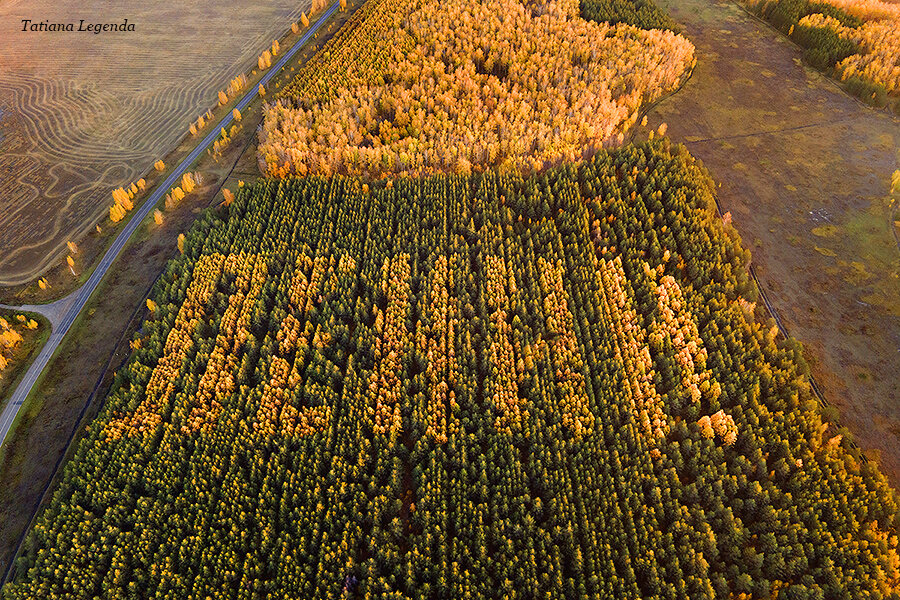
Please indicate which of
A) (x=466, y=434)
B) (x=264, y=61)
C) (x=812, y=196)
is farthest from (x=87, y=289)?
(x=812, y=196)

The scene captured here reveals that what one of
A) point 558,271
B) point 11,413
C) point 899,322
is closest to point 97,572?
point 11,413

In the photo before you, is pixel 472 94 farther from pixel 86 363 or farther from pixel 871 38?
pixel 871 38

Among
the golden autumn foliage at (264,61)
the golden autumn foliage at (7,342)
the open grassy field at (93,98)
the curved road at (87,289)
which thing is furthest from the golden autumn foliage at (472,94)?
the golden autumn foliage at (7,342)

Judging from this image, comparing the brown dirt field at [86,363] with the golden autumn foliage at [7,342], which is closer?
the brown dirt field at [86,363]

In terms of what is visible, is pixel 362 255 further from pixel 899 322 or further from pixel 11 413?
pixel 899 322

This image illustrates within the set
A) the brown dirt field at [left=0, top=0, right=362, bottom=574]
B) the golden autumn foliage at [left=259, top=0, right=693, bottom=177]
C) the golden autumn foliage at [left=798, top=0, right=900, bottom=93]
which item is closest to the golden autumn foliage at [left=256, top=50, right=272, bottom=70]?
the golden autumn foliage at [left=259, top=0, right=693, bottom=177]

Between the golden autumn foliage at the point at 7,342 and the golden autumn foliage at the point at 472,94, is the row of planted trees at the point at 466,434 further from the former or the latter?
the golden autumn foliage at the point at 472,94

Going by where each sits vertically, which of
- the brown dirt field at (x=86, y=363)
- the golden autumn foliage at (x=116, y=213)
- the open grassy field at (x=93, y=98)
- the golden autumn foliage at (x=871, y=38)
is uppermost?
the golden autumn foliage at (x=871, y=38)

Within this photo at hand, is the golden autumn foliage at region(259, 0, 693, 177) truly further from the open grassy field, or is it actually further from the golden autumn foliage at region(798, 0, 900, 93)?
the golden autumn foliage at region(798, 0, 900, 93)
